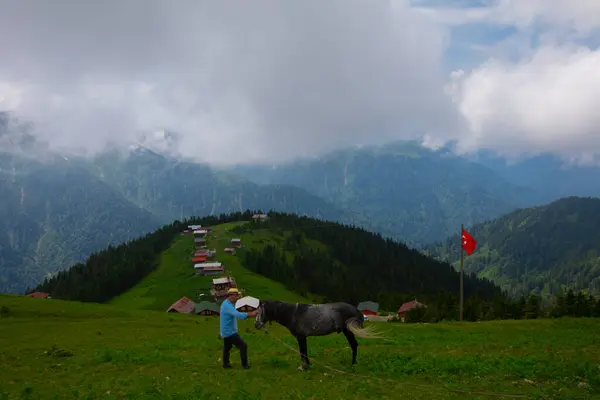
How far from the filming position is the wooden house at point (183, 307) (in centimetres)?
13462

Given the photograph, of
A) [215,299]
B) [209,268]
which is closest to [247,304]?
[215,299]

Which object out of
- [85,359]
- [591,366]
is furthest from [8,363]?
[591,366]

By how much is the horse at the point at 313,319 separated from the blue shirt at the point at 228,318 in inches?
60.8

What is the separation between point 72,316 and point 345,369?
5885 cm

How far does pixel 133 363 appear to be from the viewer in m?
23.9

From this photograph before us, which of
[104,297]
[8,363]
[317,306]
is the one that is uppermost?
[317,306]

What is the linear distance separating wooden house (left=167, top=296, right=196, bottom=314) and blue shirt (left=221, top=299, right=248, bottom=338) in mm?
119467

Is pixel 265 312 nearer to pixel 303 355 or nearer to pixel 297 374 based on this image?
pixel 303 355

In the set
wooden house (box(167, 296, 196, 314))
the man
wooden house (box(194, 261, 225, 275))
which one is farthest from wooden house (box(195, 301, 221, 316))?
the man

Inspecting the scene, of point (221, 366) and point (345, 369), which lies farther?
point (221, 366)

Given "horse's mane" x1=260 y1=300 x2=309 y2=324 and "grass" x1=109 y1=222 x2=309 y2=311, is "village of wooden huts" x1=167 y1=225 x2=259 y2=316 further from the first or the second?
"horse's mane" x1=260 y1=300 x2=309 y2=324

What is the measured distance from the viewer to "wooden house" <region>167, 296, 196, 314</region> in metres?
135

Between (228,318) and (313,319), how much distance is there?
169 inches

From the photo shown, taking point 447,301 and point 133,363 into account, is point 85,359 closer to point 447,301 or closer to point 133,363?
point 133,363
